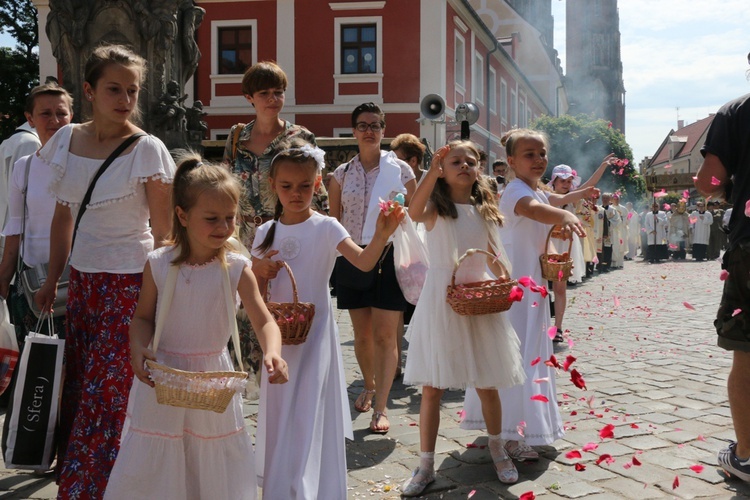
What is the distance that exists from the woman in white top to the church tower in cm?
10592

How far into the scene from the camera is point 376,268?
19.3ft

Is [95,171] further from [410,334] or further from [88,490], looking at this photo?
[410,334]

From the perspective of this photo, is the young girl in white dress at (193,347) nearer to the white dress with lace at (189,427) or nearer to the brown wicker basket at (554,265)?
the white dress with lace at (189,427)

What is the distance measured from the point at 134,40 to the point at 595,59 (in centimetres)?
10314

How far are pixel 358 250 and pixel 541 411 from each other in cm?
161

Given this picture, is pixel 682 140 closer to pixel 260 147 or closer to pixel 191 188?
pixel 260 147

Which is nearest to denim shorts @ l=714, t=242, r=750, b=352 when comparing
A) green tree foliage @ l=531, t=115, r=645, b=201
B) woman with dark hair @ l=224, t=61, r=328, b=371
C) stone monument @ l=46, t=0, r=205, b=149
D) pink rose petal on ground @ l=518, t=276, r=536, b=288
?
pink rose petal on ground @ l=518, t=276, r=536, b=288

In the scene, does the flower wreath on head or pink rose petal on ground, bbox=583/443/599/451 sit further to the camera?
pink rose petal on ground, bbox=583/443/599/451

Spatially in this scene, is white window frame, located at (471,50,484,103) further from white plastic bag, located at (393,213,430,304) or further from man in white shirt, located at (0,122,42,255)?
white plastic bag, located at (393,213,430,304)

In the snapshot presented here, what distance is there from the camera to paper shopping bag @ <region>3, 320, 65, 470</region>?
392 centimetres

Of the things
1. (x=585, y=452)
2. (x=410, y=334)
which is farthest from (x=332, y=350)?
(x=585, y=452)

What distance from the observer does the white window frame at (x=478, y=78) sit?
36.1 metres

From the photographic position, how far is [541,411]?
15.7 feet

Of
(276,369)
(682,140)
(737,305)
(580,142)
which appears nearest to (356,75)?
(580,142)
